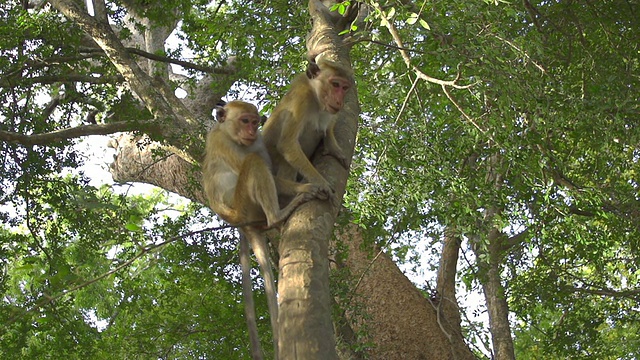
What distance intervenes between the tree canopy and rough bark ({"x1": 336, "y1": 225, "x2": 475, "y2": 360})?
35mm

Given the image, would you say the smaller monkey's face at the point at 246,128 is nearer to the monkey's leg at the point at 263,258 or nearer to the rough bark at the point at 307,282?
the monkey's leg at the point at 263,258

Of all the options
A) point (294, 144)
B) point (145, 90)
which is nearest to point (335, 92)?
point (294, 144)

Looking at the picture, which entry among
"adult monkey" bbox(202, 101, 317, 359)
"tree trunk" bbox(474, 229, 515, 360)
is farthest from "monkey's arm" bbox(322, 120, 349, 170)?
"tree trunk" bbox(474, 229, 515, 360)

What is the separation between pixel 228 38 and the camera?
8789mm

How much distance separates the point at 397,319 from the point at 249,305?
4634 millimetres

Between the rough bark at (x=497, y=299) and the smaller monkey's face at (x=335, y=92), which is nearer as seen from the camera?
the smaller monkey's face at (x=335, y=92)

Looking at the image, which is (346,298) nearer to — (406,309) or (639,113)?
(406,309)

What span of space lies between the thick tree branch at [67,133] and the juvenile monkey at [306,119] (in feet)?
8.38

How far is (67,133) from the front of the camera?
309 inches

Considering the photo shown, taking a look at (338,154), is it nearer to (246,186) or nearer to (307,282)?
(246,186)

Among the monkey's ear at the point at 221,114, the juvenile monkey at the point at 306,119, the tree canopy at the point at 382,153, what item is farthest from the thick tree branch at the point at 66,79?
the juvenile monkey at the point at 306,119

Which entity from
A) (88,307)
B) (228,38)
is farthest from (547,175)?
(88,307)

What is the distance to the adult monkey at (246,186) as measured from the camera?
4199 mm

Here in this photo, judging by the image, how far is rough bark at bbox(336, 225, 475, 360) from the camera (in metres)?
8.18
